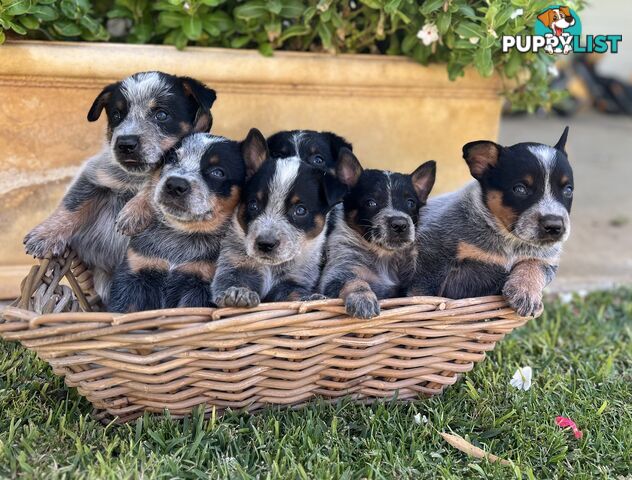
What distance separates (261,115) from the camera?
4.11m

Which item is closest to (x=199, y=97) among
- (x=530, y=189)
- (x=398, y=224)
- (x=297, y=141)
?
(x=297, y=141)

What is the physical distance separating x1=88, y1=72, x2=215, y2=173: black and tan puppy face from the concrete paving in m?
3.16

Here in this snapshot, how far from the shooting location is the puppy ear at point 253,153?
2.99 meters

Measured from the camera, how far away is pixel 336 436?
2807 millimetres

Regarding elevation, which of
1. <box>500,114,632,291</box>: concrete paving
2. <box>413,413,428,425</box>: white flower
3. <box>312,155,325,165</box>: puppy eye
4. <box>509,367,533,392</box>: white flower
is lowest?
<box>500,114,632,291</box>: concrete paving

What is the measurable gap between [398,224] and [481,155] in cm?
49

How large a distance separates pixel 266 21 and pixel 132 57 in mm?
767

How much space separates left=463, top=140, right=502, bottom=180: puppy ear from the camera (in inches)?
121

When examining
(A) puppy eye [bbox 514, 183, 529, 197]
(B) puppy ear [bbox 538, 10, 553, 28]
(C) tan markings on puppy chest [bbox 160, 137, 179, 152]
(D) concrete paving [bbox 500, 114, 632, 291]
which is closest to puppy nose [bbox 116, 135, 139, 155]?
(C) tan markings on puppy chest [bbox 160, 137, 179, 152]

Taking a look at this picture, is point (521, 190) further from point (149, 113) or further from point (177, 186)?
point (149, 113)

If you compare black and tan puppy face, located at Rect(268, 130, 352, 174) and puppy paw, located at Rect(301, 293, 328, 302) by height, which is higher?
black and tan puppy face, located at Rect(268, 130, 352, 174)

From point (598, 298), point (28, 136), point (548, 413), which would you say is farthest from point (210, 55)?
point (598, 298)

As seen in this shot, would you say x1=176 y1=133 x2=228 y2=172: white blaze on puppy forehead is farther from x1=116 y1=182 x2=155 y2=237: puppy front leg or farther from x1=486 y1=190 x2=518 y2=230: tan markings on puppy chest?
x1=486 y1=190 x2=518 y2=230: tan markings on puppy chest

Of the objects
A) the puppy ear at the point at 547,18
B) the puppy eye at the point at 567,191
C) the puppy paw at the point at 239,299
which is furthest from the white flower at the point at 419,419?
the puppy ear at the point at 547,18
